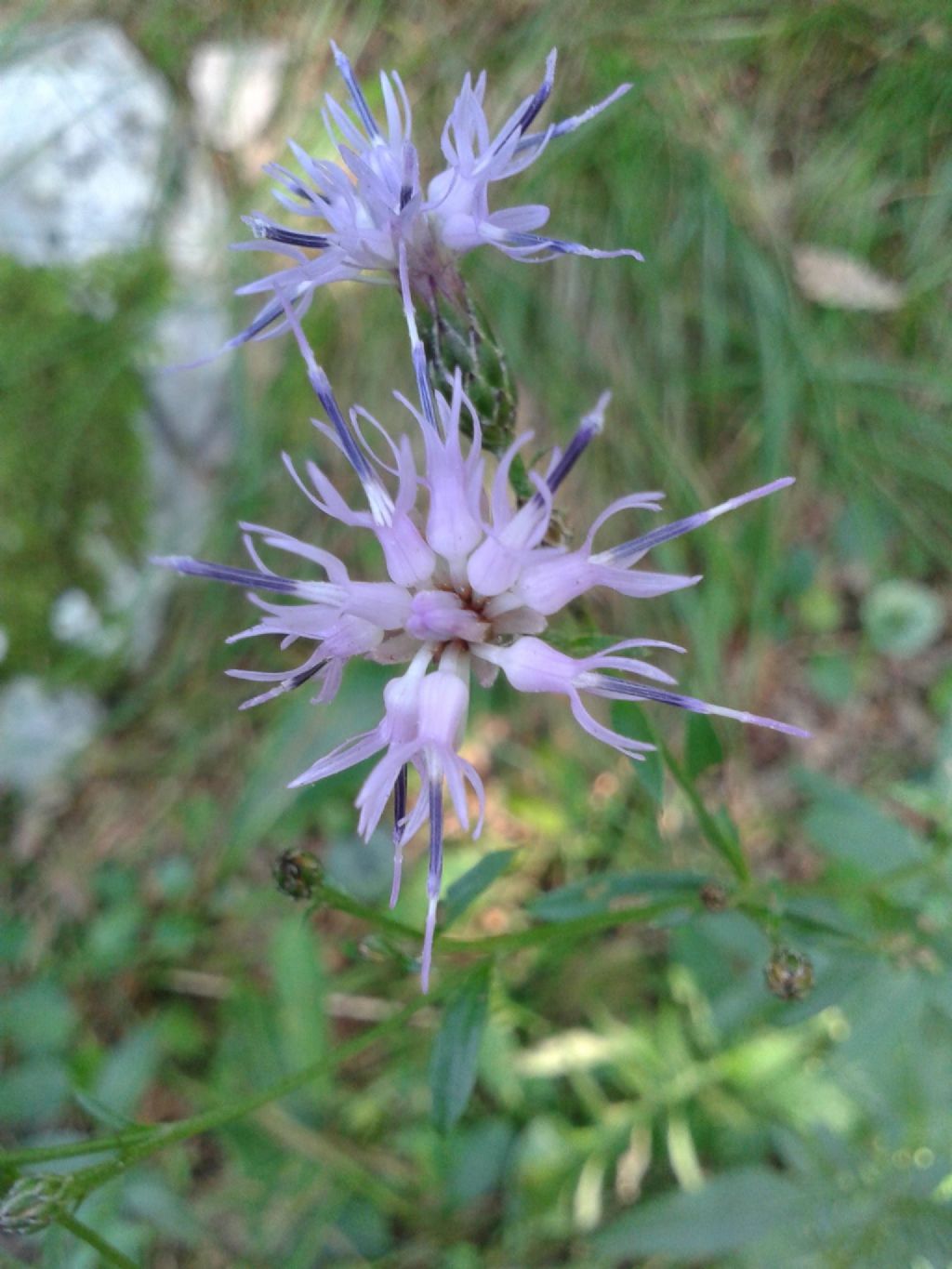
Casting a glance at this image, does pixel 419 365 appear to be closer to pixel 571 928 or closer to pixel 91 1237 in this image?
pixel 571 928

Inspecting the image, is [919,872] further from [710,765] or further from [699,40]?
[699,40]

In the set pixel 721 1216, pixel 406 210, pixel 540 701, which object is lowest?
pixel 721 1216

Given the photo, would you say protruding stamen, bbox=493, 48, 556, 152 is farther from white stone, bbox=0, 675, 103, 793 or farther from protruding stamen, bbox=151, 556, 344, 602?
white stone, bbox=0, 675, 103, 793

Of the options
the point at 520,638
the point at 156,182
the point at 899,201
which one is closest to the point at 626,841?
the point at 520,638

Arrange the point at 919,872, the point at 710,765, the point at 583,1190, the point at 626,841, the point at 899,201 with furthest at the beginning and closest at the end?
the point at 899,201 → the point at 626,841 → the point at 583,1190 → the point at 919,872 → the point at 710,765

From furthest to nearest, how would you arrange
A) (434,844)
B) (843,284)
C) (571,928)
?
(843,284) → (571,928) → (434,844)

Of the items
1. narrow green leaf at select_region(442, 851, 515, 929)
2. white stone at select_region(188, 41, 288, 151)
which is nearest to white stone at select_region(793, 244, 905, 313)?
white stone at select_region(188, 41, 288, 151)

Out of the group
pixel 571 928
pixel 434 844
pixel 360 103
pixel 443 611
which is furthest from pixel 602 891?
pixel 360 103
